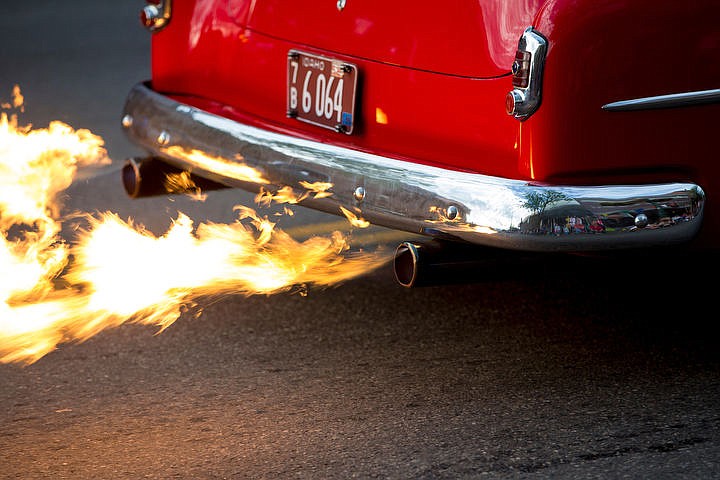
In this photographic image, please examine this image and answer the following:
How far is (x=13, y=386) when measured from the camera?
347 cm

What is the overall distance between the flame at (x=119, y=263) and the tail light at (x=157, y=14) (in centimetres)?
64

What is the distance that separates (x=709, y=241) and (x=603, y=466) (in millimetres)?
777

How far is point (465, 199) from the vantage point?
3.06 metres

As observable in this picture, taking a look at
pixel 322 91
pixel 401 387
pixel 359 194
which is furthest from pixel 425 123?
pixel 401 387

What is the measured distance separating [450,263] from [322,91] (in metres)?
0.86

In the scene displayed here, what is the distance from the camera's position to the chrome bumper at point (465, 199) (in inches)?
116

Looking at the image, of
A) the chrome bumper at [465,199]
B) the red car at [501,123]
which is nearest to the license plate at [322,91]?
the red car at [501,123]

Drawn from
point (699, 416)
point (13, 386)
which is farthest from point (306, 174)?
point (699, 416)

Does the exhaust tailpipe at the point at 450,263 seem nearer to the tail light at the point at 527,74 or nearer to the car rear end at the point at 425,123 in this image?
the car rear end at the point at 425,123

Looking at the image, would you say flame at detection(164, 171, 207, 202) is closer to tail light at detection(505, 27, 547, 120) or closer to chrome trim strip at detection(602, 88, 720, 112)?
tail light at detection(505, 27, 547, 120)

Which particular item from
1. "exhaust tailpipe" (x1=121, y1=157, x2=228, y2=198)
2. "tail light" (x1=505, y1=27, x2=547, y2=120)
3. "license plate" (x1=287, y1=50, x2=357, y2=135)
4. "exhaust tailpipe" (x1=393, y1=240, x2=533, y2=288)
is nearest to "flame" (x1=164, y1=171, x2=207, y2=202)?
"exhaust tailpipe" (x1=121, y1=157, x2=228, y2=198)

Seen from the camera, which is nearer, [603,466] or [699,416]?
[603,466]

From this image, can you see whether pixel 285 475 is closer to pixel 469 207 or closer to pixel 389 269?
pixel 469 207

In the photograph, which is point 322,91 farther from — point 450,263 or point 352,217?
point 450,263
